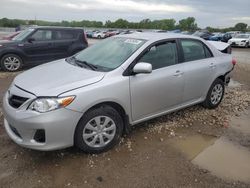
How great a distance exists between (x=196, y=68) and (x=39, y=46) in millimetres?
6680

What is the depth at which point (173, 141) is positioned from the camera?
164 inches

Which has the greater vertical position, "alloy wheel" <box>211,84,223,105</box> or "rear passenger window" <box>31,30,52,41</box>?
"rear passenger window" <box>31,30,52,41</box>

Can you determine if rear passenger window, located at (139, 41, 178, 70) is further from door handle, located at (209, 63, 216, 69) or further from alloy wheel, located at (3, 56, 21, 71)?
alloy wheel, located at (3, 56, 21, 71)

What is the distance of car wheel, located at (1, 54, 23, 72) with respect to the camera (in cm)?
923

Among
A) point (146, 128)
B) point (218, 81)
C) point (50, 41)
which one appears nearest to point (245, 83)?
point (218, 81)

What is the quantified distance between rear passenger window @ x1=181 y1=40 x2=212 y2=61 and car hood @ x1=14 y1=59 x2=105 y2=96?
5.86 feet

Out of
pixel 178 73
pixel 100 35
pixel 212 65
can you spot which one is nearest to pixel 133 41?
pixel 178 73

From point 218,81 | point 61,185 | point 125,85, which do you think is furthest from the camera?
point 218,81

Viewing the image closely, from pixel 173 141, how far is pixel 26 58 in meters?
7.10

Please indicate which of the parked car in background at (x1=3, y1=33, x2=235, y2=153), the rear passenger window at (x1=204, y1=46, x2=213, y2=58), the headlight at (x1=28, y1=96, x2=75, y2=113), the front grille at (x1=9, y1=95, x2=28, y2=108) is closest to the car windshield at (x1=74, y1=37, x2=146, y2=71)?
the parked car in background at (x1=3, y1=33, x2=235, y2=153)

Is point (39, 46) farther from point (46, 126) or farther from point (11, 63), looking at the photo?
point (46, 126)

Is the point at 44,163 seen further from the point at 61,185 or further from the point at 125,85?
the point at 125,85

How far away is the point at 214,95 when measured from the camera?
5.45 m

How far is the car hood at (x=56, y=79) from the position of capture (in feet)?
10.8
